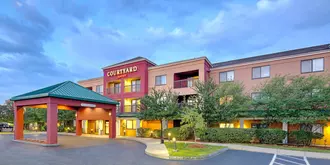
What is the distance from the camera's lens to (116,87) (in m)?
32.8

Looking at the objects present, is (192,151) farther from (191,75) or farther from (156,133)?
(191,75)

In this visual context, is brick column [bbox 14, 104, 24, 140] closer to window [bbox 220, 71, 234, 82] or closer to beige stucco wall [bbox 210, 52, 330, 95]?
beige stucco wall [bbox 210, 52, 330, 95]

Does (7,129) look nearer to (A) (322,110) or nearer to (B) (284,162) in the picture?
(B) (284,162)

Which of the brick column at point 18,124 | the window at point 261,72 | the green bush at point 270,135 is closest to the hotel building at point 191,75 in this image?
→ the window at point 261,72

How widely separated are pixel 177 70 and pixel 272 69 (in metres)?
10.8

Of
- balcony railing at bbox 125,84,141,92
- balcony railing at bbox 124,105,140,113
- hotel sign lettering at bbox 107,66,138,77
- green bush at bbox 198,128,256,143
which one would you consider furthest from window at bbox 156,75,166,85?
green bush at bbox 198,128,256,143

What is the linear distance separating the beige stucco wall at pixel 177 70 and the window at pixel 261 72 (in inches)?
215

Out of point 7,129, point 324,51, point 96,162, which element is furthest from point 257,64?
point 7,129

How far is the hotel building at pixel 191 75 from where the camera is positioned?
69.1 feet

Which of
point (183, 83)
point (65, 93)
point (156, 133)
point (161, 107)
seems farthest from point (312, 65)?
point (65, 93)

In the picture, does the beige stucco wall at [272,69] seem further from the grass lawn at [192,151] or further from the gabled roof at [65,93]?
the gabled roof at [65,93]

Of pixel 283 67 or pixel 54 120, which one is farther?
pixel 283 67

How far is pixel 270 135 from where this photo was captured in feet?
60.3

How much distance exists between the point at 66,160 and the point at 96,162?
6.01 feet
